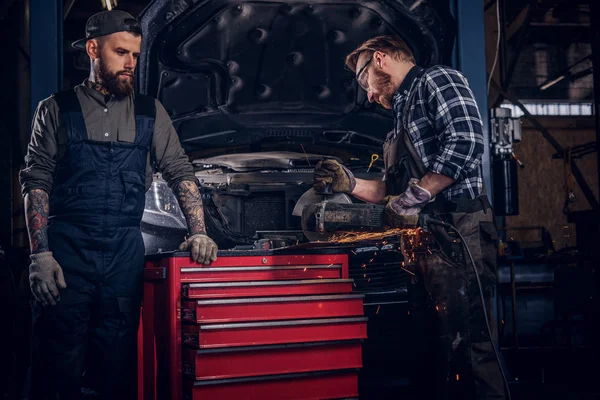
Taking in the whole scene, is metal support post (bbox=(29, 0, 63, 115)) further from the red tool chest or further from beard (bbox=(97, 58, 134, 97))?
the red tool chest

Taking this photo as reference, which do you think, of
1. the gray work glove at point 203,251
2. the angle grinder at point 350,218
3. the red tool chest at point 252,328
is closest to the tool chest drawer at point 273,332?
the red tool chest at point 252,328

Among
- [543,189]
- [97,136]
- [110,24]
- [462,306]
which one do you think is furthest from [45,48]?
[543,189]

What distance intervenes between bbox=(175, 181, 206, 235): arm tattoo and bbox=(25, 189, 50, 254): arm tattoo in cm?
52

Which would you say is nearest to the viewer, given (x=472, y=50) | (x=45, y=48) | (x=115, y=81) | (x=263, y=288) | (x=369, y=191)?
(x=263, y=288)

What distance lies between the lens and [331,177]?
2.73 meters

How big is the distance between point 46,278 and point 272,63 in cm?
202

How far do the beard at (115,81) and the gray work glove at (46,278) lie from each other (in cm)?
68

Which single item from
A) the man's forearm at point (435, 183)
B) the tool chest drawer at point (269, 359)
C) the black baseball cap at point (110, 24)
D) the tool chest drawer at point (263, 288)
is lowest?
the tool chest drawer at point (269, 359)

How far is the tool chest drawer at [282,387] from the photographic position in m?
2.25

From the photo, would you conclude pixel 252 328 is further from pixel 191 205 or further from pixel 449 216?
pixel 449 216

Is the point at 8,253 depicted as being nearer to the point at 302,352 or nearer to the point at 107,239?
the point at 107,239

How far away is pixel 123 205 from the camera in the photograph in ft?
8.15

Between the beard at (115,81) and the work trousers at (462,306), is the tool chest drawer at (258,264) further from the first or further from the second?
the beard at (115,81)

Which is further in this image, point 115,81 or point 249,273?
point 115,81
